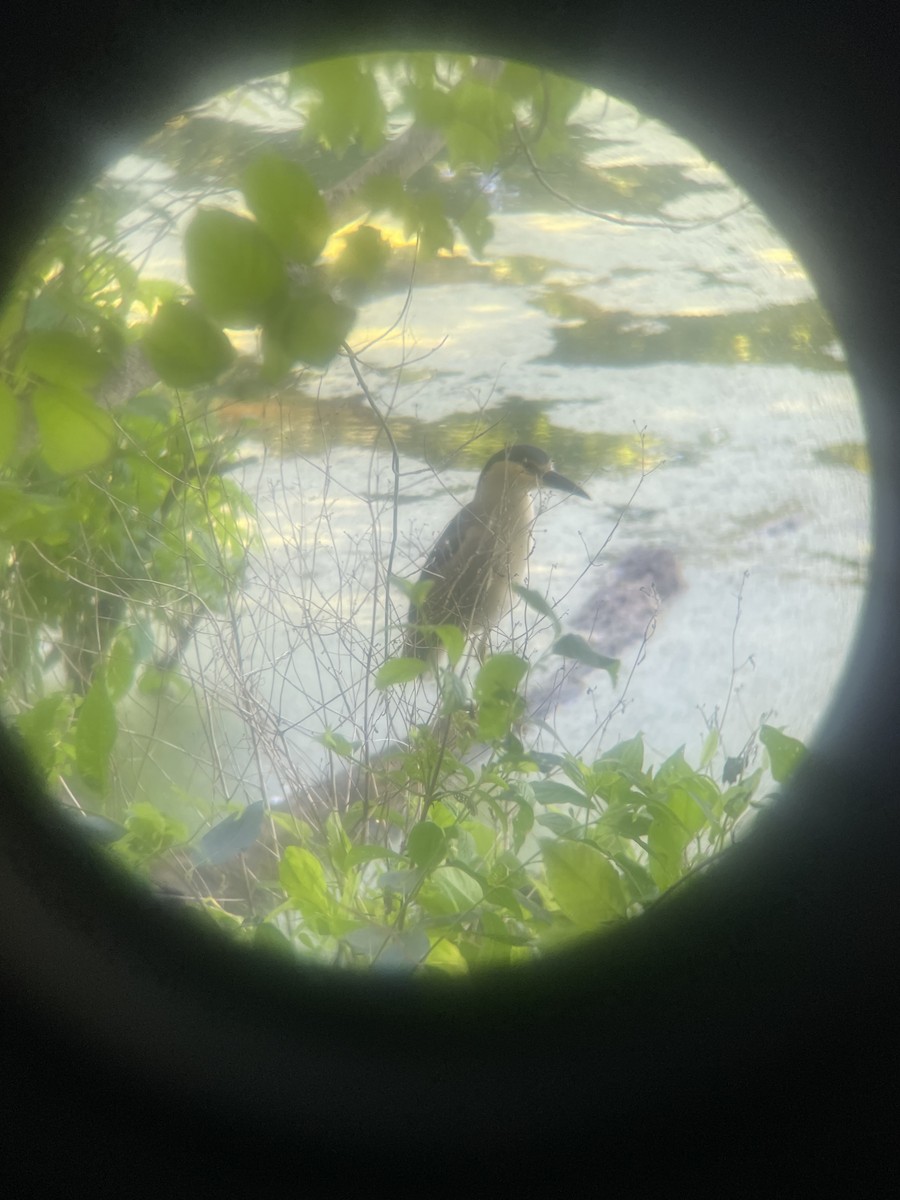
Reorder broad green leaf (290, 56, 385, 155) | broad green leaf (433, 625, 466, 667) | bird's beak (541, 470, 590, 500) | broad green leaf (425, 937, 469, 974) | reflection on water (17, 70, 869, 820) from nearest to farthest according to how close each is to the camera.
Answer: broad green leaf (290, 56, 385, 155), broad green leaf (425, 937, 469, 974), broad green leaf (433, 625, 466, 667), reflection on water (17, 70, 869, 820), bird's beak (541, 470, 590, 500)

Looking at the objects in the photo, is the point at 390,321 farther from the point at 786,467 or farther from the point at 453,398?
the point at 786,467

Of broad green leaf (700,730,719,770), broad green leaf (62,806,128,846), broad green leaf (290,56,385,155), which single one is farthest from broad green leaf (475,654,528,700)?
broad green leaf (290,56,385,155)

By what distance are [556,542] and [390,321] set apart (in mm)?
329

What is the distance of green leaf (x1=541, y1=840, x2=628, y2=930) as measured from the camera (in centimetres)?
62

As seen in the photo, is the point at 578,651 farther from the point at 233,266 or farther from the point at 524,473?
the point at 524,473

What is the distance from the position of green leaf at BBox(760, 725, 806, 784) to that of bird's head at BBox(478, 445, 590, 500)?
1.69ft

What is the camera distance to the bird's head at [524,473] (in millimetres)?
1090

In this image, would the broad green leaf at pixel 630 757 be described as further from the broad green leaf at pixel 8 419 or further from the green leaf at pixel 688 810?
the broad green leaf at pixel 8 419

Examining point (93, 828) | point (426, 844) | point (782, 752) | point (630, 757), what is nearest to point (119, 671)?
point (93, 828)

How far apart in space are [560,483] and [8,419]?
26.0 inches

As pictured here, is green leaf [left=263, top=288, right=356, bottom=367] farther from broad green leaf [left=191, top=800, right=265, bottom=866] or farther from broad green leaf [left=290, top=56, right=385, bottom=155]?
broad green leaf [left=191, top=800, right=265, bottom=866]

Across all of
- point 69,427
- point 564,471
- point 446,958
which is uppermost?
point 564,471

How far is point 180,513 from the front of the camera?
104 cm

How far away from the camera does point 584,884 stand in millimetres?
637
